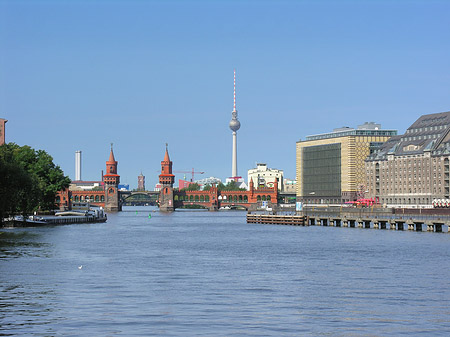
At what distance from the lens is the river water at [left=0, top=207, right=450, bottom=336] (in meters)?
38.8

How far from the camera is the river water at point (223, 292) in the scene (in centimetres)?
3884

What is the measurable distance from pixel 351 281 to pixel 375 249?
3215 centimetres

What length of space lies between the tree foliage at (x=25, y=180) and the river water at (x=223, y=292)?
1933 centimetres

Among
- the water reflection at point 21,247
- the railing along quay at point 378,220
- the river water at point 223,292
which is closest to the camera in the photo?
the river water at point 223,292

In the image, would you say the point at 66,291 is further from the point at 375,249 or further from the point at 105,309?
the point at 375,249

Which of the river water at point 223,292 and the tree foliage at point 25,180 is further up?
the tree foliage at point 25,180

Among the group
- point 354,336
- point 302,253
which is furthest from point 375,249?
point 354,336

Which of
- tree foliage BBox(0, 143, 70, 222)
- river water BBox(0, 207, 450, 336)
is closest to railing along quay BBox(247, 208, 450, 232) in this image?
river water BBox(0, 207, 450, 336)

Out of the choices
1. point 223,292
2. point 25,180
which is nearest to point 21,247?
point 25,180

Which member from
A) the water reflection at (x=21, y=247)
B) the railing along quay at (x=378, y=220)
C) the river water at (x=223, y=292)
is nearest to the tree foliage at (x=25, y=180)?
the water reflection at (x=21, y=247)

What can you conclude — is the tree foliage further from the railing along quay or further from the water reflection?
the railing along quay

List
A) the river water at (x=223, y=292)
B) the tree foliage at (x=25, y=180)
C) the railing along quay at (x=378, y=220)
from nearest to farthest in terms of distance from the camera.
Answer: the river water at (x=223, y=292) < the tree foliage at (x=25, y=180) < the railing along quay at (x=378, y=220)

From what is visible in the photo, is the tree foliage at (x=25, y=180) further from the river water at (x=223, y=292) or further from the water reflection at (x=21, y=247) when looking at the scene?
the river water at (x=223, y=292)

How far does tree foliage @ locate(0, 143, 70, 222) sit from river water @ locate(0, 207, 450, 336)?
19326 mm
